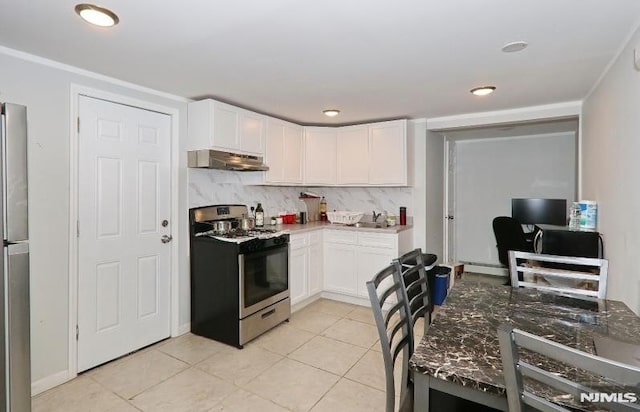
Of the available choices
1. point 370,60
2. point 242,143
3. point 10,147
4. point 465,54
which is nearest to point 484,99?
point 465,54

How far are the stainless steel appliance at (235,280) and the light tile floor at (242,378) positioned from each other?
0.14m

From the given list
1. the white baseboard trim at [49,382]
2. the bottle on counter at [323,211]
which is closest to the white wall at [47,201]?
the white baseboard trim at [49,382]

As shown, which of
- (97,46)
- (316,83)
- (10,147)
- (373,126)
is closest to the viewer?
(10,147)

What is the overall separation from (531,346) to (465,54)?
1988 millimetres

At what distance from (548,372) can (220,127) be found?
301cm

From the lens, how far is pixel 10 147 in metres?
1.43

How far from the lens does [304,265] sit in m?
3.79

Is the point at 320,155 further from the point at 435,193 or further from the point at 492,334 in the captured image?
the point at 492,334

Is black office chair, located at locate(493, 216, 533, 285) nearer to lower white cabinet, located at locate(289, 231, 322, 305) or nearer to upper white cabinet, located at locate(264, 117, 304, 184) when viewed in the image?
lower white cabinet, located at locate(289, 231, 322, 305)

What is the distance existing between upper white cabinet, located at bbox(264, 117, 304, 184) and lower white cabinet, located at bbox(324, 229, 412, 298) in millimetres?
829

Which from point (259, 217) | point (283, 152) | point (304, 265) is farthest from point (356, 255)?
point (283, 152)

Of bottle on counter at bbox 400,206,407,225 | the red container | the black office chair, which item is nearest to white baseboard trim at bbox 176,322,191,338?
the red container

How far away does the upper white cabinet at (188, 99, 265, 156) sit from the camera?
3074 mm

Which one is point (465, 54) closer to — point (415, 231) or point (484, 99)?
point (484, 99)
